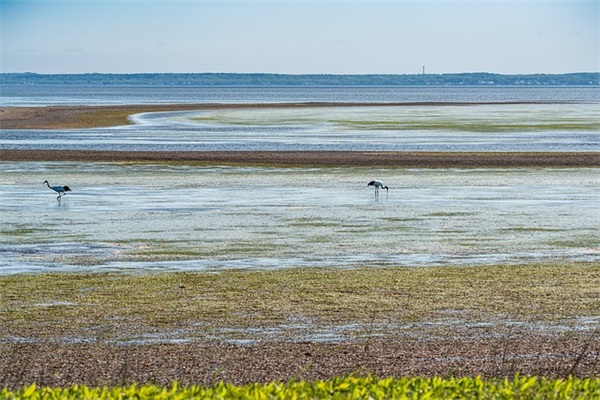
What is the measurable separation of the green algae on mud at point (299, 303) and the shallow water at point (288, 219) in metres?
1.58

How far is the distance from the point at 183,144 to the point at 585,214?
34978 millimetres

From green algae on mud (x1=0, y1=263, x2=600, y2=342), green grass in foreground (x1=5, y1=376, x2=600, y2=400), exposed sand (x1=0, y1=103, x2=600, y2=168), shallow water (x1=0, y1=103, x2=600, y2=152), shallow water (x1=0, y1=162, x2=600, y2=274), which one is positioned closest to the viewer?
green grass in foreground (x1=5, y1=376, x2=600, y2=400)

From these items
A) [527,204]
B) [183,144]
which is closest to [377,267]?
[527,204]

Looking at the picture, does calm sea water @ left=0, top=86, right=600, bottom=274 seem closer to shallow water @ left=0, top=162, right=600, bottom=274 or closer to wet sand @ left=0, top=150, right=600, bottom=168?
shallow water @ left=0, top=162, right=600, bottom=274

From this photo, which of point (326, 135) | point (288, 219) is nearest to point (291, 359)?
point (288, 219)

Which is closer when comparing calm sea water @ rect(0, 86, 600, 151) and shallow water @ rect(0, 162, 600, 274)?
shallow water @ rect(0, 162, 600, 274)

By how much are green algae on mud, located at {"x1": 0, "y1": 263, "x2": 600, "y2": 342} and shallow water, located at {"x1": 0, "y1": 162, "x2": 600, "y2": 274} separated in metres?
1.58

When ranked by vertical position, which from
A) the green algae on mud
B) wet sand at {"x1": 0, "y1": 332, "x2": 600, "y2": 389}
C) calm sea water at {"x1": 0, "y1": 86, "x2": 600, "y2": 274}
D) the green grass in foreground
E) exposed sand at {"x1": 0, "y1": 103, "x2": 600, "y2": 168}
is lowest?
exposed sand at {"x1": 0, "y1": 103, "x2": 600, "y2": 168}

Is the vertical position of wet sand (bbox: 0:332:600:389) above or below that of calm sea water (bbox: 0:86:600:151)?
above

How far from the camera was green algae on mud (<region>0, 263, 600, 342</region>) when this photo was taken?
1677 cm

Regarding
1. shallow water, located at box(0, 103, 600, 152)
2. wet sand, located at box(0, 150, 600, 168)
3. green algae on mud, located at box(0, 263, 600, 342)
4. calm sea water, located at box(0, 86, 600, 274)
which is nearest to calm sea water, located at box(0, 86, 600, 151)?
shallow water, located at box(0, 103, 600, 152)

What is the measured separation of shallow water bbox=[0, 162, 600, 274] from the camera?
24.3 m

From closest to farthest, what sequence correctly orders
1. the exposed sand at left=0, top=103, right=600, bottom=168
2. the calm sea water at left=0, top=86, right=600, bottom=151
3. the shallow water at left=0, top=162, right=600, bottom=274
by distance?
the shallow water at left=0, top=162, right=600, bottom=274 → the exposed sand at left=0, top=103, right=600, bottom=168 → the calm sea water at left=0, top=86, right=600, bottom=151

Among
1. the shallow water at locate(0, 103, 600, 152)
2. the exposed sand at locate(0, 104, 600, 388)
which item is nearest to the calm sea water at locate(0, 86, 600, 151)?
the shallow water at locate(0, 103, 600, 152)
